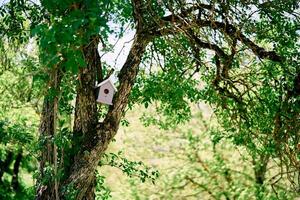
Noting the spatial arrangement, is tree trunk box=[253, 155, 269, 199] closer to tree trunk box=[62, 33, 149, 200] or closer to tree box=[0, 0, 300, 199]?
tree box=[0, 0, 300, 199]

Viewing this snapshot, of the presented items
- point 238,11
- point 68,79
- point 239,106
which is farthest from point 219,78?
point 68,79

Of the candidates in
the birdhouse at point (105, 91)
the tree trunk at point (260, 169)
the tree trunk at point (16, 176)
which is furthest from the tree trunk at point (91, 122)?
the tree trunk at point (16, 176)

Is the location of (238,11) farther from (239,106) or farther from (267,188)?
(267,188)

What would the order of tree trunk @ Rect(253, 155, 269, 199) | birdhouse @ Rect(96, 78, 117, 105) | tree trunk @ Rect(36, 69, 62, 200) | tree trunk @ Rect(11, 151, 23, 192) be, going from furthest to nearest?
tree trunk @ Rect(11, 151, 23, 192), tree trunk @ Rect(253, 155, 269, 199), birdhouse @ Rect(96, 78, 117, 105), tree trunk @ Rect(36, 69, 62, 200)

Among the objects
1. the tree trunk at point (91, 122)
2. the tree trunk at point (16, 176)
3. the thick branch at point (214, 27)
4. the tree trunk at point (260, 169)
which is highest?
the thick branch at point (214, 27)

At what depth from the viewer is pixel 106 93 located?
457 cm

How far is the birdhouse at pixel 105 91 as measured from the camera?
456 cm

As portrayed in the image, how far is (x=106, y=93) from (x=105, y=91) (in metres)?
0.02

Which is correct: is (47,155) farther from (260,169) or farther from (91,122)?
(260,169)

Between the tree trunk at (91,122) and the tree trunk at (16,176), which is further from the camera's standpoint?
the tree trunk at (16,176)

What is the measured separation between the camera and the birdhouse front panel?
180 inches

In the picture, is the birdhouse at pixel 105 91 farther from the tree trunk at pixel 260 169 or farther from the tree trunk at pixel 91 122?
the tree trunk at pixel 260 169

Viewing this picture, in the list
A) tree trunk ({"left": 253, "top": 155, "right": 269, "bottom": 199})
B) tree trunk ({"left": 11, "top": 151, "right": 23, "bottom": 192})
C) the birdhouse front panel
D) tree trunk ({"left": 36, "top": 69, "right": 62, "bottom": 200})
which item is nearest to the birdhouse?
the birdhouse front panel

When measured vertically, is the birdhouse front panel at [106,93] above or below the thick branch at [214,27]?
below
